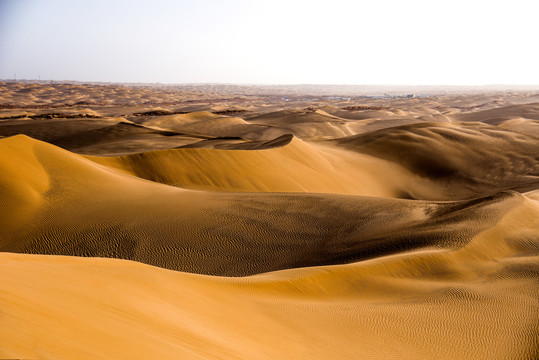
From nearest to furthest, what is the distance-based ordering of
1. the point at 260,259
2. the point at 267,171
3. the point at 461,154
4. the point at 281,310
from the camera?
the point at 281,310
the point at 260,259
the point at 267,171
the point at 461,154

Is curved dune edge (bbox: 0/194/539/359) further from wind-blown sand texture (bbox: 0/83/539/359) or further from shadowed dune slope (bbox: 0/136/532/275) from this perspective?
shadowed dune slope (bbox: 0/136/532/275)

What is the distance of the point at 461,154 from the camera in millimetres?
28625

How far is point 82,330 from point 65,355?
646mm

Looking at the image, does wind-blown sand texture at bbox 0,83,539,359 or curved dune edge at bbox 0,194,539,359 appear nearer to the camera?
curved dune edge at bbox 0,194,539,359

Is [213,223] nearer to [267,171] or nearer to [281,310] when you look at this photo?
[281,310]

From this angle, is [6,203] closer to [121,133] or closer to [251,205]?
[251,205]

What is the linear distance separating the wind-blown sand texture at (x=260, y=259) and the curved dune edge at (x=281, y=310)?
28 millimetres

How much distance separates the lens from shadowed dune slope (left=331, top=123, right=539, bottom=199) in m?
25.0

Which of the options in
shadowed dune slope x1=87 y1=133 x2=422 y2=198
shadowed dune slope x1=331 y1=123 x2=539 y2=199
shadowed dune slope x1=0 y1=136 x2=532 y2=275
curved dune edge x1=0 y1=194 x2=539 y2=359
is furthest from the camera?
shadowed dune slope x1=331 y1=123 x2=539 y2=199

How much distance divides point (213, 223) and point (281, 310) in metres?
6.15

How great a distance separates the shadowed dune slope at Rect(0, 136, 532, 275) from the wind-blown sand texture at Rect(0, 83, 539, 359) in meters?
0.05

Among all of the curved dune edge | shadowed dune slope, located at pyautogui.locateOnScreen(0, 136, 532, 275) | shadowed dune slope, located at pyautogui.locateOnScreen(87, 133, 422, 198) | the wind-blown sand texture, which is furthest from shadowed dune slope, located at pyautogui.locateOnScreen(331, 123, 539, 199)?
the curved dune edge

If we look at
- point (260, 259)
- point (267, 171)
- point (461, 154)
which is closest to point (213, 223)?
point (260, 259)

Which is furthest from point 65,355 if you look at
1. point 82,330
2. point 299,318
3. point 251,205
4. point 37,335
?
point 251,205
